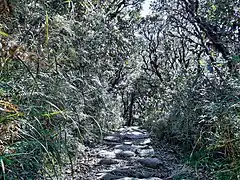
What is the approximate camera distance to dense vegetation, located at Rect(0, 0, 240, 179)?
1493 millimetres

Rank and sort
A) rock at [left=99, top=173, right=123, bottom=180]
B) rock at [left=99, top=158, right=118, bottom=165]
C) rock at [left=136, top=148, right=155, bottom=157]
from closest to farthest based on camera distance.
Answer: rock at [left=99, top=173, right=123, bottom=180]
rock at [left=99, top=158, right=118, bottom=165]
rock at [left=136, top=148, right=155, bottom=157]

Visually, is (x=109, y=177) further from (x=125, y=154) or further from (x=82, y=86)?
(x=125, y=154)

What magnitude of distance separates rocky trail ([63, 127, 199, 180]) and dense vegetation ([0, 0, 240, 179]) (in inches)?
8.2

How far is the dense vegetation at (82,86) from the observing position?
1.49 meters

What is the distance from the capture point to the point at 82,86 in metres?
3.60

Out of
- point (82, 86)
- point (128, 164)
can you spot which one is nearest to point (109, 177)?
point (128, 164)

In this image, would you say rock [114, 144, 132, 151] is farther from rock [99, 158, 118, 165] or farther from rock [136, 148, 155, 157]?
rock [99, 158, 118, 165]

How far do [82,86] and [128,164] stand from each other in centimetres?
101

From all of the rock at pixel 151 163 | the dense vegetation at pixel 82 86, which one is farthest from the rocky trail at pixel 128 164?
the dense vegetation at pixel 82 86

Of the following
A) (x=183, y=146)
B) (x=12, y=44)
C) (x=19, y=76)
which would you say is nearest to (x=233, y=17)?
(x=183, y=146)

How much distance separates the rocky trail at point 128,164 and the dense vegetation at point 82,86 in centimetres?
21

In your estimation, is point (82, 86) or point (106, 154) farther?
point (106, 154)

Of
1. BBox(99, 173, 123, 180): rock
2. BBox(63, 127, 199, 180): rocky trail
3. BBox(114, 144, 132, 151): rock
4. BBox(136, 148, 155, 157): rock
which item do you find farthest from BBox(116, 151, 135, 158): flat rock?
BBox(99, 173, 123, 180): rock

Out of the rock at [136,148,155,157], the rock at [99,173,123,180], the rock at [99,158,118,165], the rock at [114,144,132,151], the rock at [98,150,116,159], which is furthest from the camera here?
the rock at [114,144,132,151]
